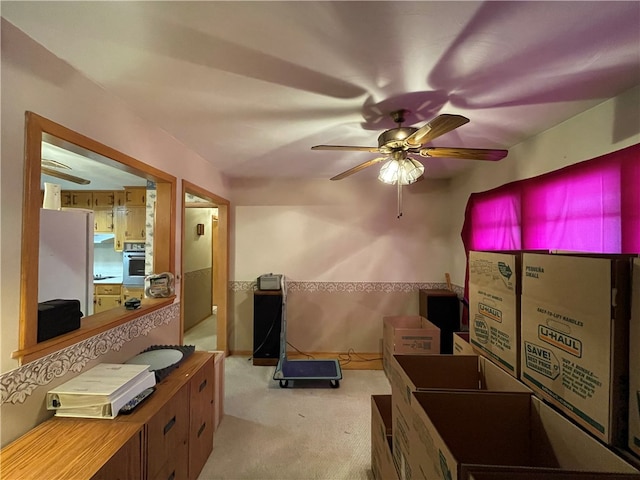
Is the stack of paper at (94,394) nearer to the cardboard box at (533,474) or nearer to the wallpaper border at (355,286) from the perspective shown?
the cardboard box at (533,474)

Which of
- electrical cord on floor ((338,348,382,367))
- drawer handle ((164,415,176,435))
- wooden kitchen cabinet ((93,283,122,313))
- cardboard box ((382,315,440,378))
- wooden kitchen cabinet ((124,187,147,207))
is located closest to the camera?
drawer handle ((164,415,176,435))

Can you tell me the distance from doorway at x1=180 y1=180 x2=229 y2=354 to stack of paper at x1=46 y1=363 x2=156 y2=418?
1.62m

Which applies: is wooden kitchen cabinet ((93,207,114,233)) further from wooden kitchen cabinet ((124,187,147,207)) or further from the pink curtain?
the pink curtain

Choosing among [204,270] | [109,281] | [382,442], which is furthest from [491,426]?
[204,270]

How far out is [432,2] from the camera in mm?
964

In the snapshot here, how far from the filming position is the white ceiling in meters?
1.01

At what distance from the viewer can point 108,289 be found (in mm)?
3984

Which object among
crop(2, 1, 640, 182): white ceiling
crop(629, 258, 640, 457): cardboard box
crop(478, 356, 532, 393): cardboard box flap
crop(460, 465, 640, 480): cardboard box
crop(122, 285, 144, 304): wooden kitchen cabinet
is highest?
crop(2, 1, 640, 182): white ceiling

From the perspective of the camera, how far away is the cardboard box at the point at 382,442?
54.7 inches

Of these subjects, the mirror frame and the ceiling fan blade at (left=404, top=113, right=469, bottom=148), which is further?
the ceiling fan blade at (left=404, top=113, right=469, bottom=148)

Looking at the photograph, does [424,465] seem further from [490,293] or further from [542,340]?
[490,293]

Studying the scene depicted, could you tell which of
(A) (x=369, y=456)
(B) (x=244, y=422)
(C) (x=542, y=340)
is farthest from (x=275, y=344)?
(C) (x=542, y=340)

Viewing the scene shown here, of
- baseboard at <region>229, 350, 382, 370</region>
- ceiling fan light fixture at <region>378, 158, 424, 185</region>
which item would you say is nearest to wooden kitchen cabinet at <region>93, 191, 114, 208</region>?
baseboard at <region>229, 350, 382, 370</region>

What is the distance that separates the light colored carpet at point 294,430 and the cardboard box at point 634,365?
1488 mm
